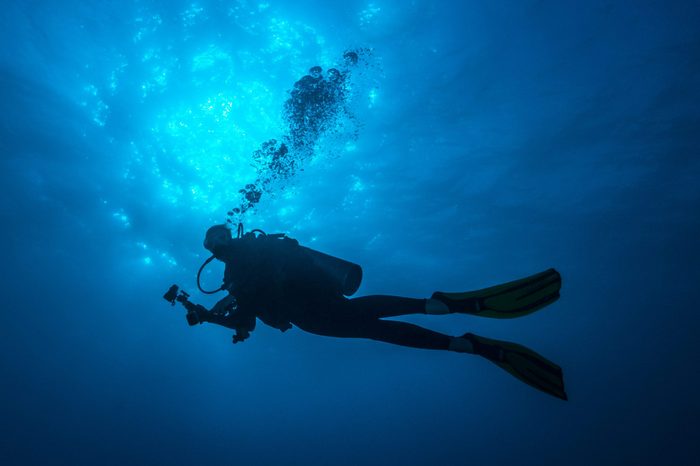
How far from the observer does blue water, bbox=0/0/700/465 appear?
33.8ft

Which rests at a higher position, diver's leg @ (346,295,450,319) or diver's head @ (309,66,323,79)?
diver's head @ (309,66,323,79)

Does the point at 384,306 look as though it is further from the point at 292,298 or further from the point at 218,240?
the point at 218,240

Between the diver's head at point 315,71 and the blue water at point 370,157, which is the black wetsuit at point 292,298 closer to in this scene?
the diver's head at point 315,71

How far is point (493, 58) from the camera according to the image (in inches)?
430

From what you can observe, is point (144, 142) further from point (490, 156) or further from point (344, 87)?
point (490, 156)

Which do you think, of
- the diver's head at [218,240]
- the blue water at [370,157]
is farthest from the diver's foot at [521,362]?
the blue water at [370,157]

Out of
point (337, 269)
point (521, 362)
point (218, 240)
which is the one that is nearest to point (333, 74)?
point (218, 240)

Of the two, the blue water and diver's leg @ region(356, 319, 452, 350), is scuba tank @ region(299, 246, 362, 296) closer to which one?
diver's leg @ region(356, 319, 452, 350)

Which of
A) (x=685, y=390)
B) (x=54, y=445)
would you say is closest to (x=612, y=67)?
(x=685, y=390)

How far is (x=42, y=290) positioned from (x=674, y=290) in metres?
49.7

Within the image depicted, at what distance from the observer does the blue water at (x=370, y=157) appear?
33.8ft

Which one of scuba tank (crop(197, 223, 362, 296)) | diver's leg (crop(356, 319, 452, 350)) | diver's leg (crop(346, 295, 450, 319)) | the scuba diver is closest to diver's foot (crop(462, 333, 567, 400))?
the scuba diver

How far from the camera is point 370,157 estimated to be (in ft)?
44.7

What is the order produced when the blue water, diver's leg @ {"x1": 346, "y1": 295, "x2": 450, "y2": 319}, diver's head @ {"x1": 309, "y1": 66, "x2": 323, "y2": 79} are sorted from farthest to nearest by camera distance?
diver's head @ {"x1": 309, "y1": 66, "x2": 323, "y2": 79} < the blue water < diver's leg @ {"x1": 346, "y1": 295, "x2": 450, "y2": 319}
